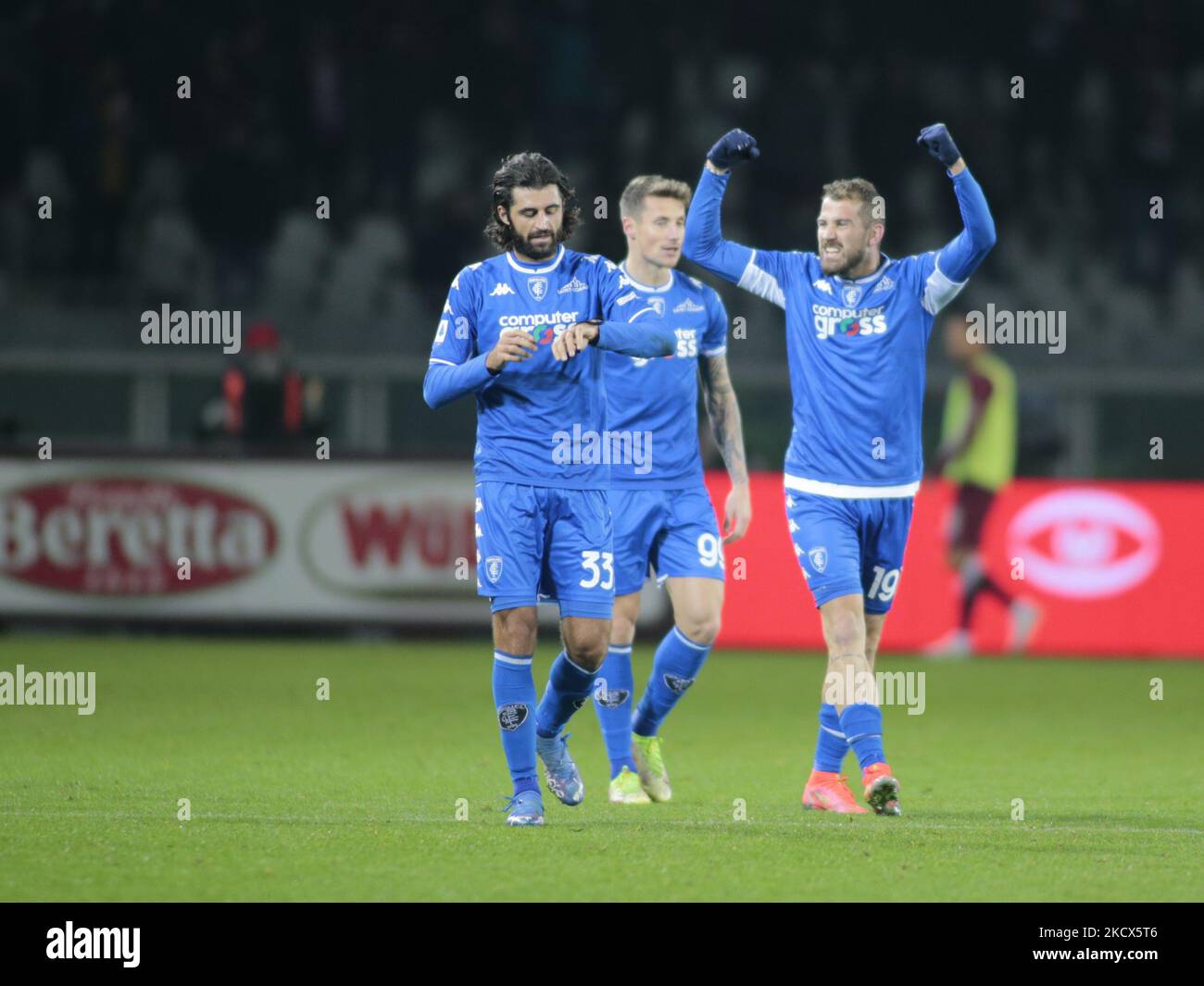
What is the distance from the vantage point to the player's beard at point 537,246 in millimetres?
7090

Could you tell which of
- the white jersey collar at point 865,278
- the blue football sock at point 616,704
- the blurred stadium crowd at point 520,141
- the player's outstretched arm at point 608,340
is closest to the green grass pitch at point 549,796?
the blue football sock at point 616,704

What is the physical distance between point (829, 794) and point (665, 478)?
1.61 meters

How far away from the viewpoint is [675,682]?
8398mm

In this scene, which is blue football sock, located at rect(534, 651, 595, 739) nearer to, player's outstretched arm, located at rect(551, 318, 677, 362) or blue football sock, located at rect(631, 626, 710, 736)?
blue football sock, located at rect(631, 626, 710, 736)

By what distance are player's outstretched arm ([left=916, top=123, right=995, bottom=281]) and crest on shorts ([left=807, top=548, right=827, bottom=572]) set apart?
1192 mm

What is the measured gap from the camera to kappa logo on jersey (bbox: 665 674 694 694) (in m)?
8.39

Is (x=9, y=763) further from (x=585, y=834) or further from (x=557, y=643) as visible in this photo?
(x=557, y=643)

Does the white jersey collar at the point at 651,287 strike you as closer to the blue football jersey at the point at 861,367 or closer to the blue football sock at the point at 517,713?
the blue football jersey at the point at 861,367

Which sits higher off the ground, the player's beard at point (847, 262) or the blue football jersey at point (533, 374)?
the player's beard at point (847, 262)

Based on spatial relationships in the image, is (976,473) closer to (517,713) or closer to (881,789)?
(881,789)

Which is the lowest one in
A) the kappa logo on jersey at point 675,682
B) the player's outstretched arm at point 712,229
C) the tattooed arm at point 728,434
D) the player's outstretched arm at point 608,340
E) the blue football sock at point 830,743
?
the blue football sock at point 830,743

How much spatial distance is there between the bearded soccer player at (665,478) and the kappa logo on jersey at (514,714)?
1192 mm

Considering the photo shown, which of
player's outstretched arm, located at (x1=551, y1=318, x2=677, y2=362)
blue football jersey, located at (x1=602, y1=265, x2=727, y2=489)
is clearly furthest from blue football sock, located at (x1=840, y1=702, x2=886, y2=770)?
player's outstretched arm, located at (x1=551, y1=318, x2=677, y2=362)
